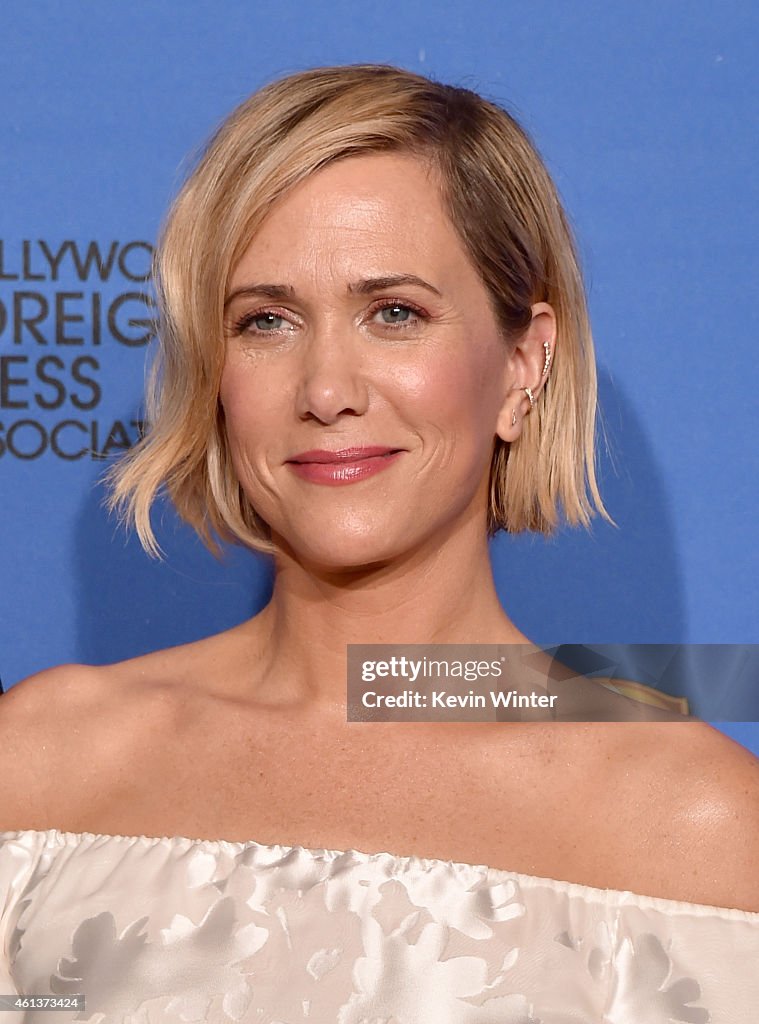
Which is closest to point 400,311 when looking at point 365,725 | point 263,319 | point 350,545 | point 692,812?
point 263,319

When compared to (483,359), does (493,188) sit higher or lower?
higher

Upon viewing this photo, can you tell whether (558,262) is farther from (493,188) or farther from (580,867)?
(580,867)

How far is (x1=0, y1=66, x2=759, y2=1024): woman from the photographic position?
149 centimetres

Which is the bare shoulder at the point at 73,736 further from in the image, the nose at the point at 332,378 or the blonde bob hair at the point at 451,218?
the nose at the point at 332,378

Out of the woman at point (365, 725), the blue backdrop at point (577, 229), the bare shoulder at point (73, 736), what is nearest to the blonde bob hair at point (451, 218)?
the woman at point (365, 725)

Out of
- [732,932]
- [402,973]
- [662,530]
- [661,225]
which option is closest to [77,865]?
[402,973]

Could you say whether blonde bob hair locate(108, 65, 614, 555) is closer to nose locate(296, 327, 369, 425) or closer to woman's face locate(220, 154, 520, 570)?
woman's face locate(220, 154, 520, 570)

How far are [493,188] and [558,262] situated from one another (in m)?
0.16

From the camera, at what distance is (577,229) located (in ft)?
7.25

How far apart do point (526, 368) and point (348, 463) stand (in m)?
0.31

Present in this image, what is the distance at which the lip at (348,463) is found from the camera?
1.61 meters

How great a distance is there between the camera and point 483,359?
1.67 metres

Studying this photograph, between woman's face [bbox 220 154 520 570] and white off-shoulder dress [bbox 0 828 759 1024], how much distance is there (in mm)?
359

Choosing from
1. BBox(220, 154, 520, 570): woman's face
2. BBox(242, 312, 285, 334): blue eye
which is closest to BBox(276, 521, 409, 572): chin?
BBox(220, 154, 520, 570): woman's face
